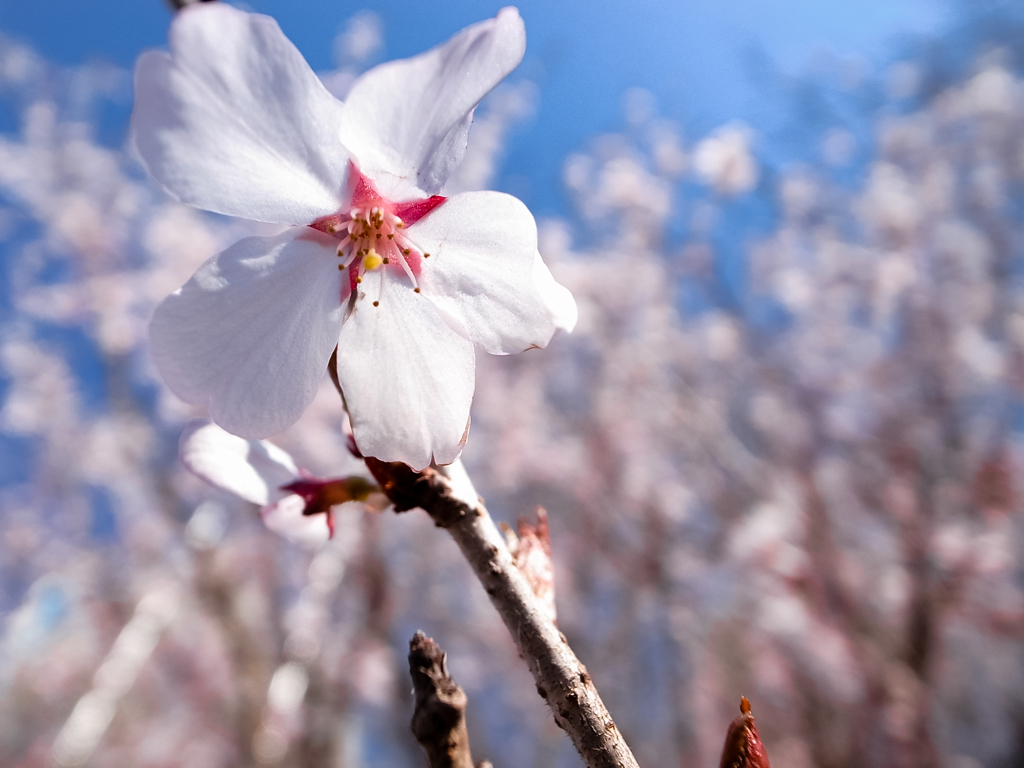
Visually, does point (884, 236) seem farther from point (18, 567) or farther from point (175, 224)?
point (18, 567)

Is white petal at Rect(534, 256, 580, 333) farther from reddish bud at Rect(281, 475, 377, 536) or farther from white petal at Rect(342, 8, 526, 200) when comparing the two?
reddish bud at Rect(281, 475, 377, 536)

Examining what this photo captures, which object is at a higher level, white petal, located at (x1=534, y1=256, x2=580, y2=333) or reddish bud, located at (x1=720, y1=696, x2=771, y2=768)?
white petal, located at (x1=534, y1=256, x2=580, y2=333)

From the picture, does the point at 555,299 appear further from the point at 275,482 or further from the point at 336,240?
the point at 275,482

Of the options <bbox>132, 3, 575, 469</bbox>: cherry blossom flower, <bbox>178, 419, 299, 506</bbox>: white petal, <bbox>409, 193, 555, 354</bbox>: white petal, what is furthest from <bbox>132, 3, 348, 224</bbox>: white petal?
<bbox>178, 419, 299, 506</bbox>: white petal

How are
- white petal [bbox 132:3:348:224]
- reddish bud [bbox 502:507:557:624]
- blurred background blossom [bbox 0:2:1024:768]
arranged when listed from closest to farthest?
white petal [bbox 132:3:348:224]
reddish bud [bbox 502:507:557:624]
blurred background blossom [bbox 0:2:1024:768]

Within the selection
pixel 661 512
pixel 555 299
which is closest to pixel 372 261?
pixel 555 299

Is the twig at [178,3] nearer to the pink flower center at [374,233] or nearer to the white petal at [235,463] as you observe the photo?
the pink flower center at [374,233]

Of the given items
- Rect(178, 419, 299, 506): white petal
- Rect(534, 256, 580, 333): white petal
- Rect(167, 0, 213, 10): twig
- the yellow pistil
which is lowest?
Rect(178, 419, 299, 506): white petal

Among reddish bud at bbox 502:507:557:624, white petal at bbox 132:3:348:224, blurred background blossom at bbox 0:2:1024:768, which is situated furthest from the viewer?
blurred background blossom at bbox 0:2:1024:768
